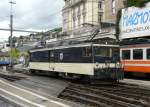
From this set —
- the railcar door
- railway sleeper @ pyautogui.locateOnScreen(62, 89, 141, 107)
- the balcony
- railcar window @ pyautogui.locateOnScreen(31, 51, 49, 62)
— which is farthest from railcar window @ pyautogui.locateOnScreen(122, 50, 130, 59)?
the balcony

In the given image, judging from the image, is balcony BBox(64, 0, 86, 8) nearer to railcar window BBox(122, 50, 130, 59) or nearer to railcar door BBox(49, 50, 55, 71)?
railcar window BBox(122, 50, 130, 59)

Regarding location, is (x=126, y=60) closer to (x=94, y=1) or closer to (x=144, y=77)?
(x=144, y=77)

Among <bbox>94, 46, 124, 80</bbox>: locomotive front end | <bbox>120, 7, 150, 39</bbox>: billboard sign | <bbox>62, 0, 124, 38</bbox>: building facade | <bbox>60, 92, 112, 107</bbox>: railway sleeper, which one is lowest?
<bbox>60, 92, 112, 107</bbox>: railway sleeper

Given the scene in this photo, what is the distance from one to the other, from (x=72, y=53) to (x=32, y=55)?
11.3 meters

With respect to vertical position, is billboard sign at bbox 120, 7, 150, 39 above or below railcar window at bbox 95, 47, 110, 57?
above

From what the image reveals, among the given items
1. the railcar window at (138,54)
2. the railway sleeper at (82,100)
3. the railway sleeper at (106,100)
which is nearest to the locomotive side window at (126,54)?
the railcar window at (138,54)

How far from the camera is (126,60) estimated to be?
103 feet

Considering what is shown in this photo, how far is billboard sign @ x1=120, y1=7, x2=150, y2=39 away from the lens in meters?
36.2

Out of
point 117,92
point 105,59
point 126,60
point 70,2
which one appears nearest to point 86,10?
point 70,2

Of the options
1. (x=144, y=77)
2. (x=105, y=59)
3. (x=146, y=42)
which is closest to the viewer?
(x=105, y=59)

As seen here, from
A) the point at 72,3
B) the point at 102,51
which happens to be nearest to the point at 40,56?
the point at 102,51

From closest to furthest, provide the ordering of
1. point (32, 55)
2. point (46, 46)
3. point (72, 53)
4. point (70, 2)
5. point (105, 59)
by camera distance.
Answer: point (105, 59)
point (72, 53)
point (46, 46)
point (32, 55)
point (70, 2)

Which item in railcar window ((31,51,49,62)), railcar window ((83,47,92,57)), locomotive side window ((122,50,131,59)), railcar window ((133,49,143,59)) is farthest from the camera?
railcar window ((31,51,49,62))

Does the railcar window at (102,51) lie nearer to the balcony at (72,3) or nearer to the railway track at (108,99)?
the railway track at (108,99)
